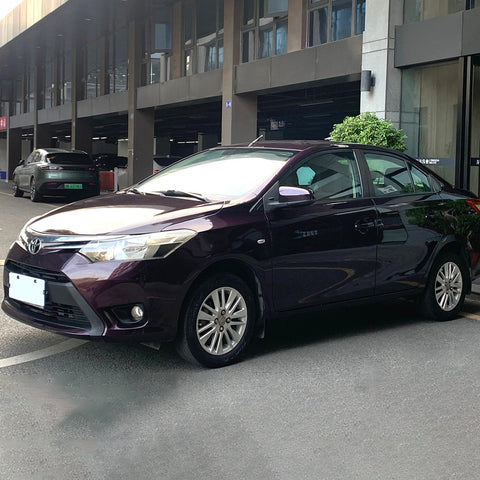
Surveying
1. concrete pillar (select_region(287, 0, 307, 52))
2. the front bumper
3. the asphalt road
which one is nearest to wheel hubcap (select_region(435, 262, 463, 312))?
the asphalt road

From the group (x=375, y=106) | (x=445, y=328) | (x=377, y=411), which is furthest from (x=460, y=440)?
(x=375, y=106)

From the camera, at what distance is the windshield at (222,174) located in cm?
540

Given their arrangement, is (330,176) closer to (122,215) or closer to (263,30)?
(122,215)

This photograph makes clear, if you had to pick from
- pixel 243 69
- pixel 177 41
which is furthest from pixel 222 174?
pixel 177 41

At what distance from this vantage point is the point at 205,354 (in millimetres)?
4883

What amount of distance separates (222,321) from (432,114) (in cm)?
1033

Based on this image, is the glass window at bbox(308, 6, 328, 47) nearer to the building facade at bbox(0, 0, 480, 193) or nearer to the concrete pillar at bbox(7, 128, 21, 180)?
the building facade at bbox(0, 0, 480, 193)

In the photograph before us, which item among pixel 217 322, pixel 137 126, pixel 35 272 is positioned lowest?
pixel 217 322

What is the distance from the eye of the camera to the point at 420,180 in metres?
6.51

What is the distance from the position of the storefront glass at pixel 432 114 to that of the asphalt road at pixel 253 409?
329 inches

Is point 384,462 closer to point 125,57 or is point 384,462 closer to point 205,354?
point 205,354

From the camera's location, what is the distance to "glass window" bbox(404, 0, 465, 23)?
13.6m

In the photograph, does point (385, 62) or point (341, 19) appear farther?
point (341, 19)

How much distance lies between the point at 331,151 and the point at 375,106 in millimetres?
9190
